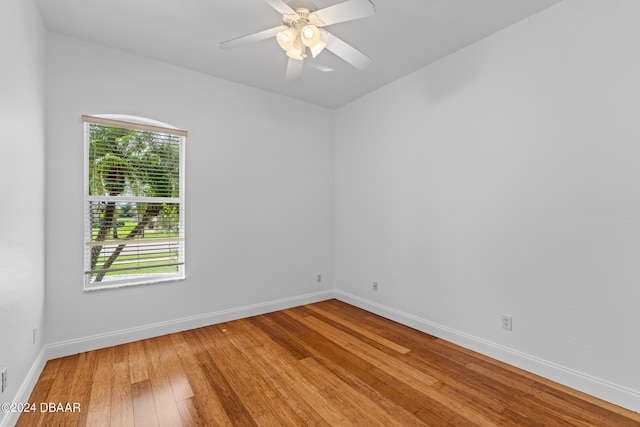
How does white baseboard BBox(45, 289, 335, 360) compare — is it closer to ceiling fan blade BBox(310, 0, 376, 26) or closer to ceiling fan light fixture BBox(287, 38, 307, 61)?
ceiling fan light fixture BBox(287, 38, 307, 61)

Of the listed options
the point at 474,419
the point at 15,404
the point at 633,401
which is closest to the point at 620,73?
the point at 633,401

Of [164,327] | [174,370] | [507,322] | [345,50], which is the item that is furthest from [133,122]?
[507,322]

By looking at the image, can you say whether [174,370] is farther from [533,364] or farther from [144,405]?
[533,364]

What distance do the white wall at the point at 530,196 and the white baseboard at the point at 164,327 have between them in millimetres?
1306

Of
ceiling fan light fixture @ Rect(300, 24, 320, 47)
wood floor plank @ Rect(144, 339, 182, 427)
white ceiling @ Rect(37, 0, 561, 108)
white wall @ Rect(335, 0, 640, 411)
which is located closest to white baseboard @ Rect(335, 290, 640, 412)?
white wall @ Rect(335, 0, 640, 411)

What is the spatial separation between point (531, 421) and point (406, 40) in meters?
2.98

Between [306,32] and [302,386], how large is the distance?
8.09 ft

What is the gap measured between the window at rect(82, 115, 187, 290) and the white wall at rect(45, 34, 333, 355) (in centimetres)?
9

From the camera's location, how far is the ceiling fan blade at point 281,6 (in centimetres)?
176

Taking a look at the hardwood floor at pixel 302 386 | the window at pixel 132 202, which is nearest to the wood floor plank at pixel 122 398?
the hardwood floor at pixel 302 386

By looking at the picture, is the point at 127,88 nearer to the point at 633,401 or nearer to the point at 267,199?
the point at 267,199

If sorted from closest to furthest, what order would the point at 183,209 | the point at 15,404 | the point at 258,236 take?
the point at 15,404 → the point at 183,209 → the point at 258,236

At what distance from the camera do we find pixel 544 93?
7.43 feet

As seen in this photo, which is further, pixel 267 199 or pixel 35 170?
pixel 267 199
